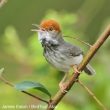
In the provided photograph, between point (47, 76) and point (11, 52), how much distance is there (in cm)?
54

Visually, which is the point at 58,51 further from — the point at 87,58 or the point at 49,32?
the point at 87,58

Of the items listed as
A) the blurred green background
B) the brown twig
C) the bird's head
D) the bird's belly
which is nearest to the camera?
the brown twig

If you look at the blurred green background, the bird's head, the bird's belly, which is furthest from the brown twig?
the blurred green background

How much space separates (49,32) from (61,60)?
0.21 m

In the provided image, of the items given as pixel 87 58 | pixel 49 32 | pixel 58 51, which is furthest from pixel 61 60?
pixel 87 58

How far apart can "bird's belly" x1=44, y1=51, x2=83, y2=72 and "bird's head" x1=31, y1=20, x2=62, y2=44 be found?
8 centimetres

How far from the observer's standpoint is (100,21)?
6.88 metres

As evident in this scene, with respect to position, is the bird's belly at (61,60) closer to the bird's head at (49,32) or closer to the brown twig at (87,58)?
the bird's head at (49,32)

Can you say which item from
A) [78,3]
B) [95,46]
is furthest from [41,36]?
[78,3]

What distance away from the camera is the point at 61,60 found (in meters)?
3.62

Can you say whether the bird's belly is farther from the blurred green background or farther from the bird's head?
the blurred green background

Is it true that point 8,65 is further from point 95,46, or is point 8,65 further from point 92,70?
point 95,46

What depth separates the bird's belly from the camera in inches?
138

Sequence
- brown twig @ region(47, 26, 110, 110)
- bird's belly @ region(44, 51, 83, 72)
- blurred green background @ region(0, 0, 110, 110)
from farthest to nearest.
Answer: blurred green background @ region(0, 0, 110, 110)
bird's belly @ region(44, 51, 83, 72)
brown twig @ region(47, 26, 110, 110)
